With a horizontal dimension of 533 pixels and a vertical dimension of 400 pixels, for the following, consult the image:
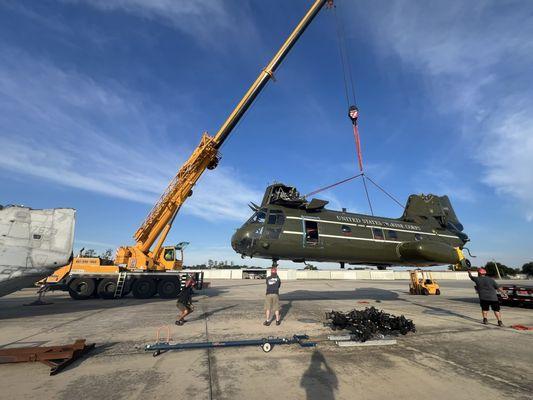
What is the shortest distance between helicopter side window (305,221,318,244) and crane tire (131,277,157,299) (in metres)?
12.1

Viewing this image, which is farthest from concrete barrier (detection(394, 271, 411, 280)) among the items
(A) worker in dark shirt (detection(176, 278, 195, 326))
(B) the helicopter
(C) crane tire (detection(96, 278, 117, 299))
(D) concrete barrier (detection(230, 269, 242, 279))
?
(A) worker in dark shirt (detection(176, 278, 195, 326))

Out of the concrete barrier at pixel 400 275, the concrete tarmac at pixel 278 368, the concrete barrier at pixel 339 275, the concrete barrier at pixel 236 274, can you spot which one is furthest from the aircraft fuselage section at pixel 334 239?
the concrete barrier at pixel 400 275

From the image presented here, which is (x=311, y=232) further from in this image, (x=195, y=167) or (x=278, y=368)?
(x=195, y=167)

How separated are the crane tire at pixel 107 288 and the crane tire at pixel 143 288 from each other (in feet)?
4.06

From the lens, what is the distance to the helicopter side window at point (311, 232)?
491 inches

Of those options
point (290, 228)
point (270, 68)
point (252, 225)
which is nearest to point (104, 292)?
point (252, 225)

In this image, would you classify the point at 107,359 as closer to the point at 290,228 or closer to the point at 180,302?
the point at 180,302

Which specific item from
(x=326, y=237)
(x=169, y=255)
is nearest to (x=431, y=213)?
(x=326, y=237)

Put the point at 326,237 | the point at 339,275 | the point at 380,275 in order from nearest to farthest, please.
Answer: the point at 326,237, the point at 380,275, the point at 339,275

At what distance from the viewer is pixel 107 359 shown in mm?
6230

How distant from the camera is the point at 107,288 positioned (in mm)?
18688

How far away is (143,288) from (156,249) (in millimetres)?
2609

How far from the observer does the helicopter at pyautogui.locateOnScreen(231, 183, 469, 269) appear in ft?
39.4

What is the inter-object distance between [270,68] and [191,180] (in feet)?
29.7
